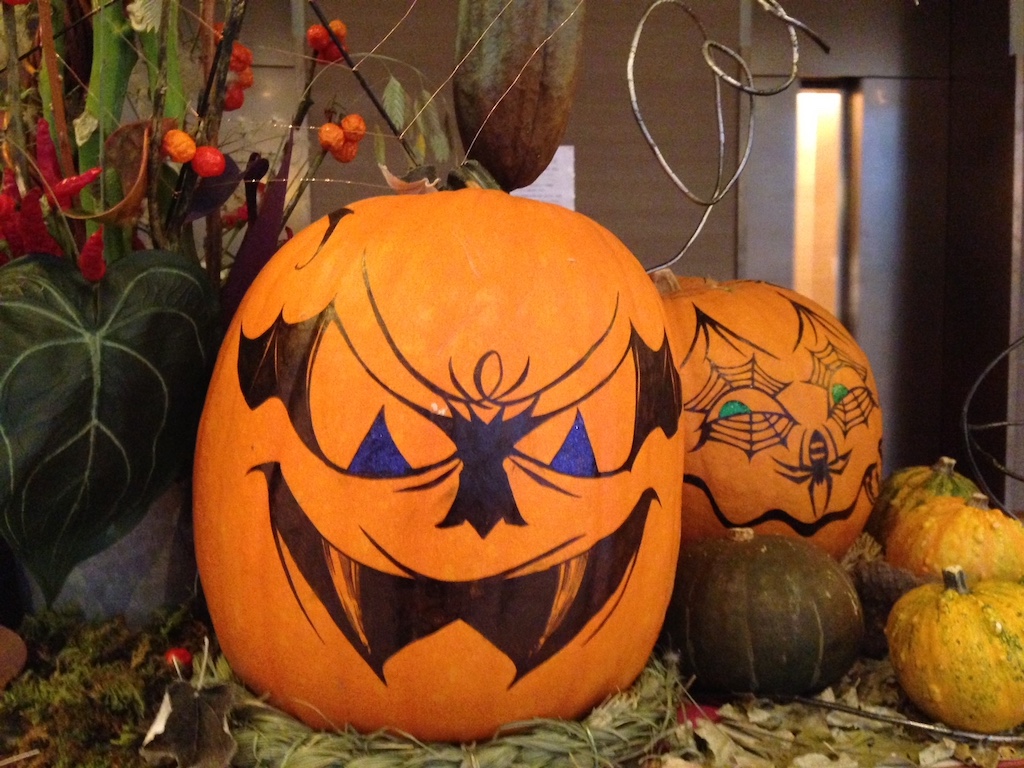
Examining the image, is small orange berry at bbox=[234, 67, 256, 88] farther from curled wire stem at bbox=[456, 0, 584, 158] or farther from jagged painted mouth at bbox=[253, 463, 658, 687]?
jagged painted mouth at bbox=[253, 463, 658, 687]

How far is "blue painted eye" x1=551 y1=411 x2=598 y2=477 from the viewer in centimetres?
62

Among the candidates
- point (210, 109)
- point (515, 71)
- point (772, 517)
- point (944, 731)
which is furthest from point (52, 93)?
point (944, 731)

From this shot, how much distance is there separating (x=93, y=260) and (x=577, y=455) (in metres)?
0.45

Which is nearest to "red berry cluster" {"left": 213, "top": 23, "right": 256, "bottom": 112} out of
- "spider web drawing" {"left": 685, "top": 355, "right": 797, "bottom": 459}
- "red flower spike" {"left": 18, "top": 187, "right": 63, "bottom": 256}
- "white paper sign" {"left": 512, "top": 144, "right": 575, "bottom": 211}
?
"red flower spike" {"left": 18, "top": 187, "right": 63, "bottom": 256}

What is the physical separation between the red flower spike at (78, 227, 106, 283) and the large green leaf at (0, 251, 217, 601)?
11 millimetres

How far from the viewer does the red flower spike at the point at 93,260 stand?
0.66 metres

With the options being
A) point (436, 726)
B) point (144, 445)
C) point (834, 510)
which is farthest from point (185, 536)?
point (834, 510)

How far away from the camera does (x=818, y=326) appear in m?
1.03

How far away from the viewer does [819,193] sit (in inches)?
88.6

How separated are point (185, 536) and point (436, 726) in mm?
362

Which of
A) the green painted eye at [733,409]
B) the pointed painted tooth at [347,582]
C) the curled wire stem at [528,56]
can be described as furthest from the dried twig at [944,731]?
the curled wire stem at [528,56]

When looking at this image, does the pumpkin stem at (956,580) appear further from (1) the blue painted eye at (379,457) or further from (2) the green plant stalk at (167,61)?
(2) the green plant stalk at (167,61)

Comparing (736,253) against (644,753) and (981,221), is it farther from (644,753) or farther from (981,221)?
(644,753)

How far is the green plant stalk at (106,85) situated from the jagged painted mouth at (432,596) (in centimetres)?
33
